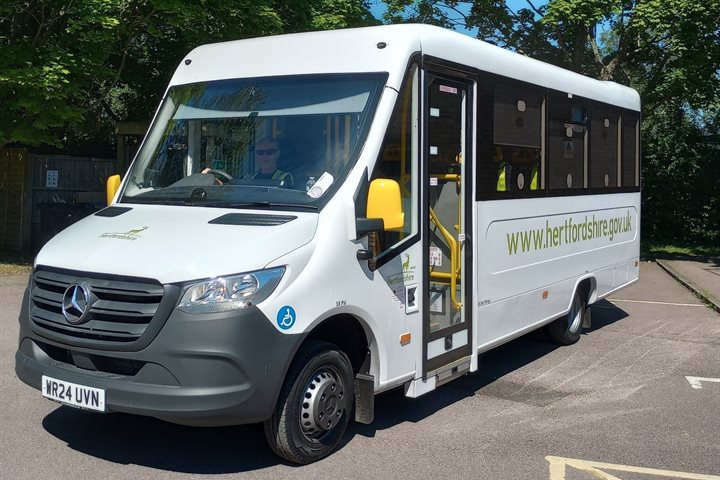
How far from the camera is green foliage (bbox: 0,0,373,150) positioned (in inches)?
509

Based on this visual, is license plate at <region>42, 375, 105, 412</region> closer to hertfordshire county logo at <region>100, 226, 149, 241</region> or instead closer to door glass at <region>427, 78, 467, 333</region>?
hertfordshire county logo at <region>100, 226, 149, 241</region>

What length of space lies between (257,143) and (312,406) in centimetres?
186

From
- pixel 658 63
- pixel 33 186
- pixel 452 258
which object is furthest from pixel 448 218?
pixel 658 63

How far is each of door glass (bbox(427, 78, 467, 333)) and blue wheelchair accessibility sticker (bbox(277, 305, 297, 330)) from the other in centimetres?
183

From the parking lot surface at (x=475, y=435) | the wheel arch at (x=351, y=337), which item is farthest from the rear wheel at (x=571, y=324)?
the wheel arch at (x=351, y=337)

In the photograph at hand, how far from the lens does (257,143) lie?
5.40 meters

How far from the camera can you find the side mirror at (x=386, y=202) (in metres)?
4.78

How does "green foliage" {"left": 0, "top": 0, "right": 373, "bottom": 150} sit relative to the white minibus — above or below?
above

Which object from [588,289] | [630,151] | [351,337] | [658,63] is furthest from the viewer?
[658,63]

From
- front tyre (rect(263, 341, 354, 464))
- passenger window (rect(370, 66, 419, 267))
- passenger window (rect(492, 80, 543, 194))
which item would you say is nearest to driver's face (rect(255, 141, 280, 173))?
passenger window (rect(370, 66, 419, 267))

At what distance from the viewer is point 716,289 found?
14297 millimetres

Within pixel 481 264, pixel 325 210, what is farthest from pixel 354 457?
pixel 481 264

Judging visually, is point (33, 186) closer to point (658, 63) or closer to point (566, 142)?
point (566, 142)

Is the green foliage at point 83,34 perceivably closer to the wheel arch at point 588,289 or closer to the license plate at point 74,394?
the wheel arch at point 588,289
